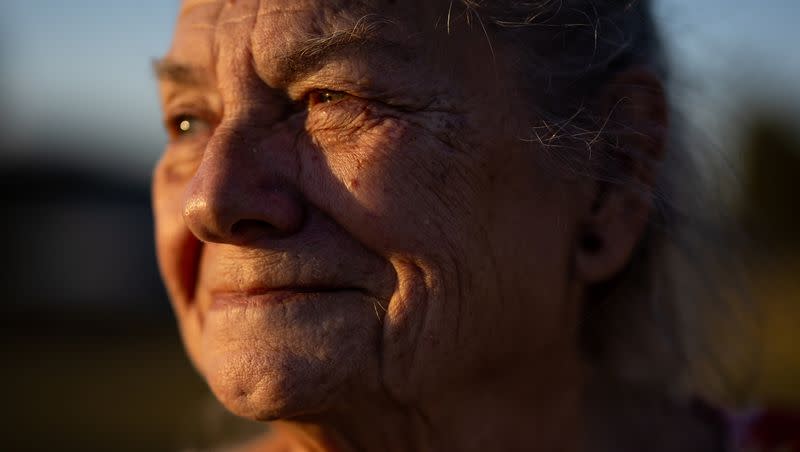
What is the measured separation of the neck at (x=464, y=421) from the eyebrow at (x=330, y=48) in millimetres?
804

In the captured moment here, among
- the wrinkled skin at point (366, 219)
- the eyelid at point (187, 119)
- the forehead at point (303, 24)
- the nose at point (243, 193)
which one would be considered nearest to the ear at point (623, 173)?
the wrinkled skin at point (366, 219)

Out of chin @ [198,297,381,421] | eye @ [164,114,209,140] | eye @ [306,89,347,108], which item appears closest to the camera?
chin @ [198,297,381,421]

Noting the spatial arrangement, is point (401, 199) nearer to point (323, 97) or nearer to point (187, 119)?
point (323, 97)

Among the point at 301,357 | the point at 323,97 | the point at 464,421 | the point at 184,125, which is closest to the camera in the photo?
the point at 301,357

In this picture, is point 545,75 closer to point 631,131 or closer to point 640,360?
point 631,131

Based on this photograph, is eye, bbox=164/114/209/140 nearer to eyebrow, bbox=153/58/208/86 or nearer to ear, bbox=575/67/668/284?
eyebrow, bbox=153/58/208/86

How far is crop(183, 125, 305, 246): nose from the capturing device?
5.73 feet

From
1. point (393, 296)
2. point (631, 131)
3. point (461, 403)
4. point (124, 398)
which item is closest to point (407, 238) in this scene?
point (393, 296)

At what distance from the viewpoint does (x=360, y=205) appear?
5.71 ft

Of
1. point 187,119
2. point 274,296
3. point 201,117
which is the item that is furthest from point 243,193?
point 187,119

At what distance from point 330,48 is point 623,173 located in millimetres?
888

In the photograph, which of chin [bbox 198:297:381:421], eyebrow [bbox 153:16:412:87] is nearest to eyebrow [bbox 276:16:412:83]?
eyebrow [bbox 153:16:412:87]

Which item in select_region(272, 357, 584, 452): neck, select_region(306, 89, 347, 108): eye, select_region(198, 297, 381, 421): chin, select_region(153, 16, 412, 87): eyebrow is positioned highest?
select_region(153, 16, 412, 87): eyebrow

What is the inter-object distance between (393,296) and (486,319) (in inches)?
10.5
